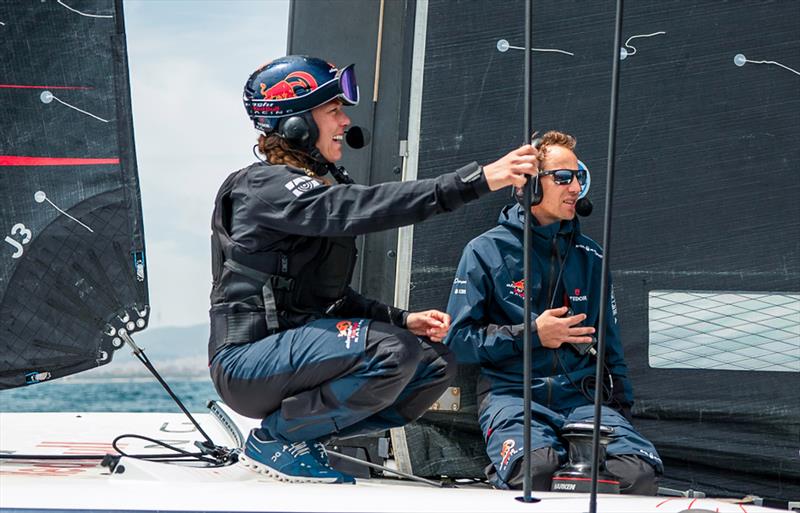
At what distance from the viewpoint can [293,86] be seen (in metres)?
3.22

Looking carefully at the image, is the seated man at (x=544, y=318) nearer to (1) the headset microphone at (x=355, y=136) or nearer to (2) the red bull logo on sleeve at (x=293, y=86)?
(1) the headset microphone at (x=355, y=136)

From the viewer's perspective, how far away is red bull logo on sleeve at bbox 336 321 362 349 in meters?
3.03

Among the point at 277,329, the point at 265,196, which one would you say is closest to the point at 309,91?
the point at 265,196

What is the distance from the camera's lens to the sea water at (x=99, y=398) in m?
20.0

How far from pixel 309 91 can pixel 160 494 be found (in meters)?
1.20

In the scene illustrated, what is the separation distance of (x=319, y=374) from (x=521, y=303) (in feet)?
3.09

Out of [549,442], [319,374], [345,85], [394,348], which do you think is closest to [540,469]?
[549,442]

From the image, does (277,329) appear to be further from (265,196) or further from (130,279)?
(130,279)

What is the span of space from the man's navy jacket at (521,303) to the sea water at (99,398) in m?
13.8

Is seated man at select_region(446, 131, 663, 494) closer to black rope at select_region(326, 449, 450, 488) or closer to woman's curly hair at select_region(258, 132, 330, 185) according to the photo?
black rope at select_region(326, 449, 450, 488)

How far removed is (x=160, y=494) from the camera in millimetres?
2664

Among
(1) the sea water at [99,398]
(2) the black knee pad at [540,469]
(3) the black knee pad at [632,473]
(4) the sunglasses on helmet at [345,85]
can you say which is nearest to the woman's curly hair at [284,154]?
(4) the sunglasses on helmet at [345,85]

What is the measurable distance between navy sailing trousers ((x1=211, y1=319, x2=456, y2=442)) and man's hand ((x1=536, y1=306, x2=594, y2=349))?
1.87ft

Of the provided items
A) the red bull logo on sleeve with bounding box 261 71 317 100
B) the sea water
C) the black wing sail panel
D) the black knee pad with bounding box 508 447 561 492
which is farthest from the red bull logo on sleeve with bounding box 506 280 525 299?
the sea water
